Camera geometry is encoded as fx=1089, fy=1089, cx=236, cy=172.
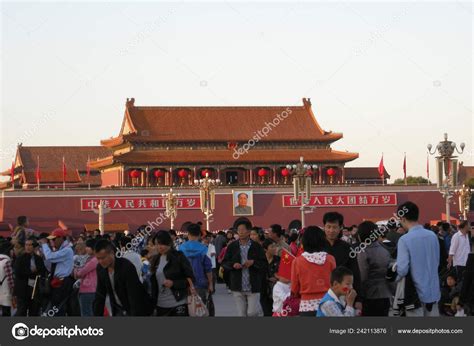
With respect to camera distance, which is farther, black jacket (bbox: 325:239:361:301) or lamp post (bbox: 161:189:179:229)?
lamp post (bbox: 161:189:179:229)

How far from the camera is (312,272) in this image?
7.23 m

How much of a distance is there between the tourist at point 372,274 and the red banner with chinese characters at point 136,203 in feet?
117

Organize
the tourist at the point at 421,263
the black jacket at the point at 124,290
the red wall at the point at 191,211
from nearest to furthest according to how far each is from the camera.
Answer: the black jacket at the point at 124,290, the tourist at the point at 421,263, the red wall at the point at 191,211

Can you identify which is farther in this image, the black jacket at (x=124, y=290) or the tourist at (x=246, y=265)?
the tourist at (x=246, y=265)

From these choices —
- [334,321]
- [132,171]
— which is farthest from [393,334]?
[132,171]

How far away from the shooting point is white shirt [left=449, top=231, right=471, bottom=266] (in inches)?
489

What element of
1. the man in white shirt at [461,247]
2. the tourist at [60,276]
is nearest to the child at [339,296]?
the tourist at [60,276]

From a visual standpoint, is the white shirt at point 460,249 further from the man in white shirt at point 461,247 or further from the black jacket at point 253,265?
the black jacket at point 253,265

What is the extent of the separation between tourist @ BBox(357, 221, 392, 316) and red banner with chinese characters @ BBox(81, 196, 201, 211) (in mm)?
35514

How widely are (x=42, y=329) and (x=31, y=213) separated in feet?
114

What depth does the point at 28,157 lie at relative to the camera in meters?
58.1

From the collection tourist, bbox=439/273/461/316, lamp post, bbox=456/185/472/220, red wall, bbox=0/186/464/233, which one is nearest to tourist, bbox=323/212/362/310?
tourist, bbox=439/273/461/316

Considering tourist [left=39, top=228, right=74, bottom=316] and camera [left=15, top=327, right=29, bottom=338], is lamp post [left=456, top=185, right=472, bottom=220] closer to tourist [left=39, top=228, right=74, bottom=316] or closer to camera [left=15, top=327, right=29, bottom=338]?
tourist [left=39, top=228, right=74, bottom=316]

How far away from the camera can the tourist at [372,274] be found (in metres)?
7.77
